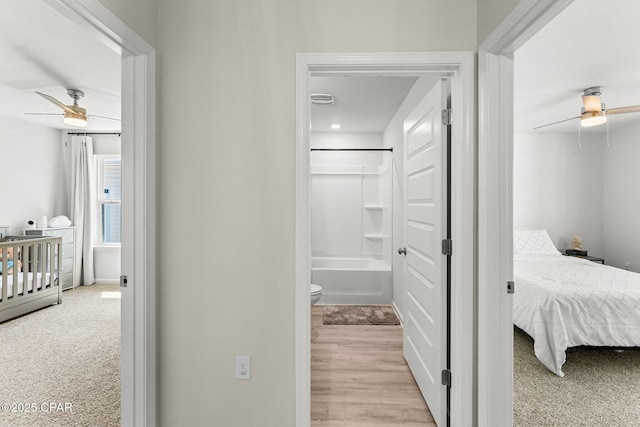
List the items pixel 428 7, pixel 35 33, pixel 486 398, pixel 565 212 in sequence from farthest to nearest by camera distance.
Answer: pixel 565 212
pixel 35 33
pixel 428 7
pixel 486 398

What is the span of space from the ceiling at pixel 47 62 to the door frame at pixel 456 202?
66.7 inches

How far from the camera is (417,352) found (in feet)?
7.81

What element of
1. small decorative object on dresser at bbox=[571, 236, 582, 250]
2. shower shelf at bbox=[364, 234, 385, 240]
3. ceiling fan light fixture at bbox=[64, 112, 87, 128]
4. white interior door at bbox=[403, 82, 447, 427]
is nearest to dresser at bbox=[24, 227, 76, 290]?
ceiling fan light fixture at bbox=[64, 112, 87, 128]

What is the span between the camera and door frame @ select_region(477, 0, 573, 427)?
4.97 ft

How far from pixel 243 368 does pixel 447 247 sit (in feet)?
4.18

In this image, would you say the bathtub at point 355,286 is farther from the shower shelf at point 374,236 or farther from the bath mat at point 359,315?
the shower shelf at point 374,236

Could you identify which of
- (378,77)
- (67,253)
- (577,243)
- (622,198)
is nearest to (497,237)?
(378,77)

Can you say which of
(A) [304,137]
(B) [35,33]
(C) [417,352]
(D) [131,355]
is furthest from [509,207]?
(B) [35,33]

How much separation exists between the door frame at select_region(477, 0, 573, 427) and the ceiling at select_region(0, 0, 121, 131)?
2.49 metres

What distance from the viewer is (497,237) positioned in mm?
1538

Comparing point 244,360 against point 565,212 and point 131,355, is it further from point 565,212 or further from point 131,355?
point 565,212

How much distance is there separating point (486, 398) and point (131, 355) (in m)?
1.69

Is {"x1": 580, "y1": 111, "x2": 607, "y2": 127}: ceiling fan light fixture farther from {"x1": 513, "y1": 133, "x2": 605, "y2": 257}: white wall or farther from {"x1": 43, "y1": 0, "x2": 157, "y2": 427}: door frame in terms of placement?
{"x1": 43, "y1": 0, "x2": 157, "y2": 427}: door frame

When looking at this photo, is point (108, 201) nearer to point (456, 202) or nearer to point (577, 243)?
point (456, 202)
